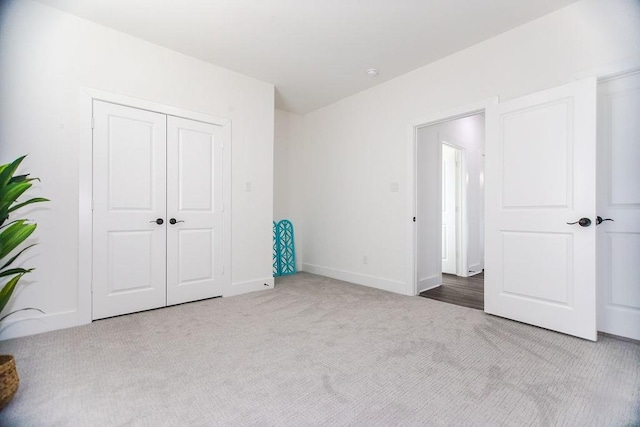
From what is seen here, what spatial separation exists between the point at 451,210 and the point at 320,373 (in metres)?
4.05

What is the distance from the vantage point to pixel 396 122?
3.86 meters

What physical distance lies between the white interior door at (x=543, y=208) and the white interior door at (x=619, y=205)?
263 mm

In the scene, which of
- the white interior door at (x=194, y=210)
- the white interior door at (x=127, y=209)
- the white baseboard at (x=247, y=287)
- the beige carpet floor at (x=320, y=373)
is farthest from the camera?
the white baseboard at (x=247, y=287)

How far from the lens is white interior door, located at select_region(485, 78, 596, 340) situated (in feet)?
7.66

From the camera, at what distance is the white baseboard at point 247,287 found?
144 inches

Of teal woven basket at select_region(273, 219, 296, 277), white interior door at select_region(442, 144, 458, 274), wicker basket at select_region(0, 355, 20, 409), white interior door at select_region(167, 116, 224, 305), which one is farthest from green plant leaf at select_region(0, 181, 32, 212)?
white interior door at select_region(442, 144, 458, 274)

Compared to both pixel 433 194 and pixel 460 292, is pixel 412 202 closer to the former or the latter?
pixel 433 194

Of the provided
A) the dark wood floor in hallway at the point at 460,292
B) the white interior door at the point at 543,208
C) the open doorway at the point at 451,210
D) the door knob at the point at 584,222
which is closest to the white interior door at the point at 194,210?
the open doorway at the point at 451,210

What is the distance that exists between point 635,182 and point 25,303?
16.4 ft

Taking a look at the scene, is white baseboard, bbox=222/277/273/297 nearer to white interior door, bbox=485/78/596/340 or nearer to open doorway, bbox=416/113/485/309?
open doorway, bbox=416/113/485/309

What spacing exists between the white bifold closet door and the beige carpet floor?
377 millimetres

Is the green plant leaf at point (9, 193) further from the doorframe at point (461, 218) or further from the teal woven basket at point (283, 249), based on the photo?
the doorframe at point (461, 218)

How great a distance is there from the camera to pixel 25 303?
A: 8.04ft

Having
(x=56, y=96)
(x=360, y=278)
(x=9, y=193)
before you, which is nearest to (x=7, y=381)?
(x=9, y=193)
